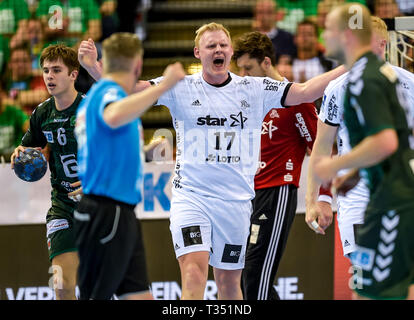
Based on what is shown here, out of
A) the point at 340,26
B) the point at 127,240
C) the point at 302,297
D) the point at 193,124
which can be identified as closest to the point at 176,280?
the point at 302,297

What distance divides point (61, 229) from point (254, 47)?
2393 mm

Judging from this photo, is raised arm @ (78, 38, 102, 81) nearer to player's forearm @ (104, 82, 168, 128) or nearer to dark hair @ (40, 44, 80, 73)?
dark hair @ (40, 44, 80, 73)

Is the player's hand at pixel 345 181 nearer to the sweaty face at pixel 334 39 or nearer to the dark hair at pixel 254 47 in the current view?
the sweaty face at pixel 334 39

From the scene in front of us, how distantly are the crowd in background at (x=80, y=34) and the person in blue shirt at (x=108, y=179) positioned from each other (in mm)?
4803

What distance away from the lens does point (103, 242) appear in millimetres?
4551

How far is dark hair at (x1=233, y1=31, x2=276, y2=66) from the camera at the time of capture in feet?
22.1

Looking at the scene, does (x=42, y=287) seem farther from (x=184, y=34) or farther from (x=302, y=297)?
(x=184, y=34)

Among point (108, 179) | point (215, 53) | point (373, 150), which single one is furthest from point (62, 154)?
point (373, 150)

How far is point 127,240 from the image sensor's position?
4.61m

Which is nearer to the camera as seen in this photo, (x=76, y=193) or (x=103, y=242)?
(x=103, y=242)

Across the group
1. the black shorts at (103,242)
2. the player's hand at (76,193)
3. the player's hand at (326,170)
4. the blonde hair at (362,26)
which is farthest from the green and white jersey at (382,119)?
the player's hand at (76,193)

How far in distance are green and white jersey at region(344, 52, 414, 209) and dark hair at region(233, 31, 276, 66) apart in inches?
97.1

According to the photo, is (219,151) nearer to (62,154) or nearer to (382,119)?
(62,154)

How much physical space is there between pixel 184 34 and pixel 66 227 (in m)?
6.09
